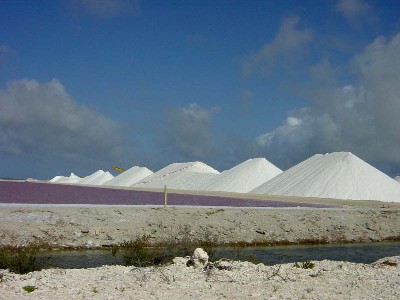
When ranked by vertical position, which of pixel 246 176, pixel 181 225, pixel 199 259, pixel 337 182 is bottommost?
pixel 199 259

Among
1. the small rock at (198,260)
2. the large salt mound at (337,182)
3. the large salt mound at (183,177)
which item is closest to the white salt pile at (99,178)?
the large salt mound at (183,177)

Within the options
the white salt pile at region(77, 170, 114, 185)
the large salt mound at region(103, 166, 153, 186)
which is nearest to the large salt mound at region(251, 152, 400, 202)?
the large salt mound at region(103, 166, 153, 186)

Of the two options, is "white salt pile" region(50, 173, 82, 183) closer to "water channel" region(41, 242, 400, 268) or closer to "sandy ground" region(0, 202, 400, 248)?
"sandy ground" region(0, 202, 400, 248)

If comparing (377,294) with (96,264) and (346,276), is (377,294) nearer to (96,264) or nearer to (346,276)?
(346,276)

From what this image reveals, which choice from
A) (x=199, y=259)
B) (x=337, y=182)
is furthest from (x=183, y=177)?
(x=199, y=259)

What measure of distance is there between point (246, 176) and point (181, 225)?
40.7m

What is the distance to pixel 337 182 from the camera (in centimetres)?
4250

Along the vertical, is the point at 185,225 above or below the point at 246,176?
below

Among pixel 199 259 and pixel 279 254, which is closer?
pixel 199 259

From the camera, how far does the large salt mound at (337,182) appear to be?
41.6 metres

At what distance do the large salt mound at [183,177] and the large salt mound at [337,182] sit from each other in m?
18.3

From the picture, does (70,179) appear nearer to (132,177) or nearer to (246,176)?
(132,177)

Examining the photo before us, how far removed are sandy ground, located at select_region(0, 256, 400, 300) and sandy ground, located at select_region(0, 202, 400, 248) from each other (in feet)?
22.0

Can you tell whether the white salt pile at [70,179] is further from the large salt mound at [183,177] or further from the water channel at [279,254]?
the water channel at [279,254]
